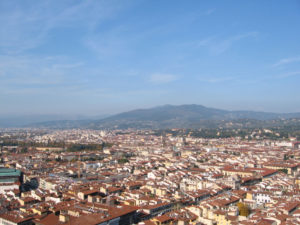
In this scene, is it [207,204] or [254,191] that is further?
[254,191]

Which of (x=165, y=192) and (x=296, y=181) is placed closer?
(x=165, y=192)

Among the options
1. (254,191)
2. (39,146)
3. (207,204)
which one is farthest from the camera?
(39,146)

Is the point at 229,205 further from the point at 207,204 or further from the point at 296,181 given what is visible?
the point at 296,181

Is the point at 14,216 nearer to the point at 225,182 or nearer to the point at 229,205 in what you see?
the point at 229,205

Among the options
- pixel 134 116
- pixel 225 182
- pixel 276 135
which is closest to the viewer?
pixel 225 182

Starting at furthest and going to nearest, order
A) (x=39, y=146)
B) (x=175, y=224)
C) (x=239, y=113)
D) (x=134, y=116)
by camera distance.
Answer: (x=239, y=113), (x=134, y=116), (x=39, y=146), (x=175, y=224)

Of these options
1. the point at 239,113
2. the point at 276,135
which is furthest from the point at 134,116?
the point at 276,135

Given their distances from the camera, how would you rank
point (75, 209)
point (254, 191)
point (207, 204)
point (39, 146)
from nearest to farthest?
point (75, 209), point (207, 204), point (254, 191), point (39, 146)

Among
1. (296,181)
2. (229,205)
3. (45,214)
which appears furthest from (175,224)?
(296,181)

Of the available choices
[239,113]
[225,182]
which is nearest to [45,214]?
[225,182]
